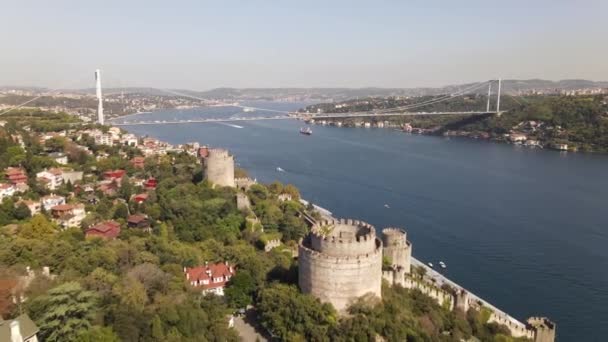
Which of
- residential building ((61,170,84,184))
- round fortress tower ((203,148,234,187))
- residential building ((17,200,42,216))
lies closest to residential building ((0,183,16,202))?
residential building ((17,200,42,216))

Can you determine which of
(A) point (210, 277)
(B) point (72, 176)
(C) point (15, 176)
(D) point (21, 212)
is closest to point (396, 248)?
(A) point (210, 277)

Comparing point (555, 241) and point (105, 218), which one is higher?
point (105, 218)

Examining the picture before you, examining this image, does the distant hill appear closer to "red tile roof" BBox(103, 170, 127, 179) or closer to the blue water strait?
the blue water strait

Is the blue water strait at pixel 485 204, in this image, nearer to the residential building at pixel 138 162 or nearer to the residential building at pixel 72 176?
the residential building at pixel 138 162

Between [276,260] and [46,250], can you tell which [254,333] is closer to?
[276,260]

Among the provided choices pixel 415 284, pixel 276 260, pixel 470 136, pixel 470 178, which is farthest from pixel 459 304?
pixel 470 136
